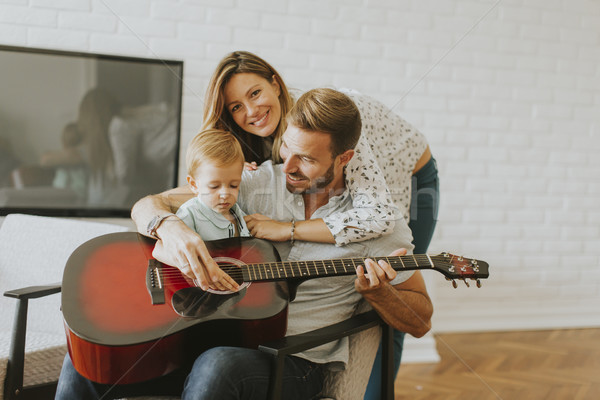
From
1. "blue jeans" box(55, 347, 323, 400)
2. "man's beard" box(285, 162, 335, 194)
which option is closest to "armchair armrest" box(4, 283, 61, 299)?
"blue jeans" box(55, 347, 323, 400)

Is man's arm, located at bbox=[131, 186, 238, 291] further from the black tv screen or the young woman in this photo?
the black tv screen

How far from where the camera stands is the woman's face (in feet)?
4.94

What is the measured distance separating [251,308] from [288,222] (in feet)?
1.09

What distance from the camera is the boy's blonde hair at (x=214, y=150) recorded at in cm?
132

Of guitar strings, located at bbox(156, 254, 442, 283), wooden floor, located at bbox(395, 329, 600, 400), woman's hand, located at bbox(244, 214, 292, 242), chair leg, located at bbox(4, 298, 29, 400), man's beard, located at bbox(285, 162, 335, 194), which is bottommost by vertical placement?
wooden floor, located at bbox(395, 329, 600, 400)

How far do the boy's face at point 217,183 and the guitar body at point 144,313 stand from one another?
4.4 inches

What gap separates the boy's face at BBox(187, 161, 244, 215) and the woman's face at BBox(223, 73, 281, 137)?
0.22 metres

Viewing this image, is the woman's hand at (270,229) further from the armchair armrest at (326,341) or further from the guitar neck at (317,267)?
the armchair armrest at (326,341)

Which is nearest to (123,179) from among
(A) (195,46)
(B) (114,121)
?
(B) (114,121)

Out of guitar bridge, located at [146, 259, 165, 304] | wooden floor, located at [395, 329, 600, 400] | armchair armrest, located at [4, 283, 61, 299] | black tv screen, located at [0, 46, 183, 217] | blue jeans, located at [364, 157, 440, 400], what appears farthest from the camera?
wooden floor, located at [395, 329, 600, 400]

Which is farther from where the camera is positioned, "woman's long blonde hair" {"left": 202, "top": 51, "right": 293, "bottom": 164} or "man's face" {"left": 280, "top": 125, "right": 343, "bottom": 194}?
"woman's long blonde hair" {"left": 202, "top": 51, "right": 293, "bottom": 164}

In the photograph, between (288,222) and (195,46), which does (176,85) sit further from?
(288,222)

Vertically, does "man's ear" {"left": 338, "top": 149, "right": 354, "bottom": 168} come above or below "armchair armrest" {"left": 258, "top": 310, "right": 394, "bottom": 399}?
above

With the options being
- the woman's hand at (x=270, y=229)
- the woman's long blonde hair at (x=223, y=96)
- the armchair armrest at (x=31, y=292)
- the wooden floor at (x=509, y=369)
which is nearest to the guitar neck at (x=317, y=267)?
the woman's hand at (x=270, y=229)
